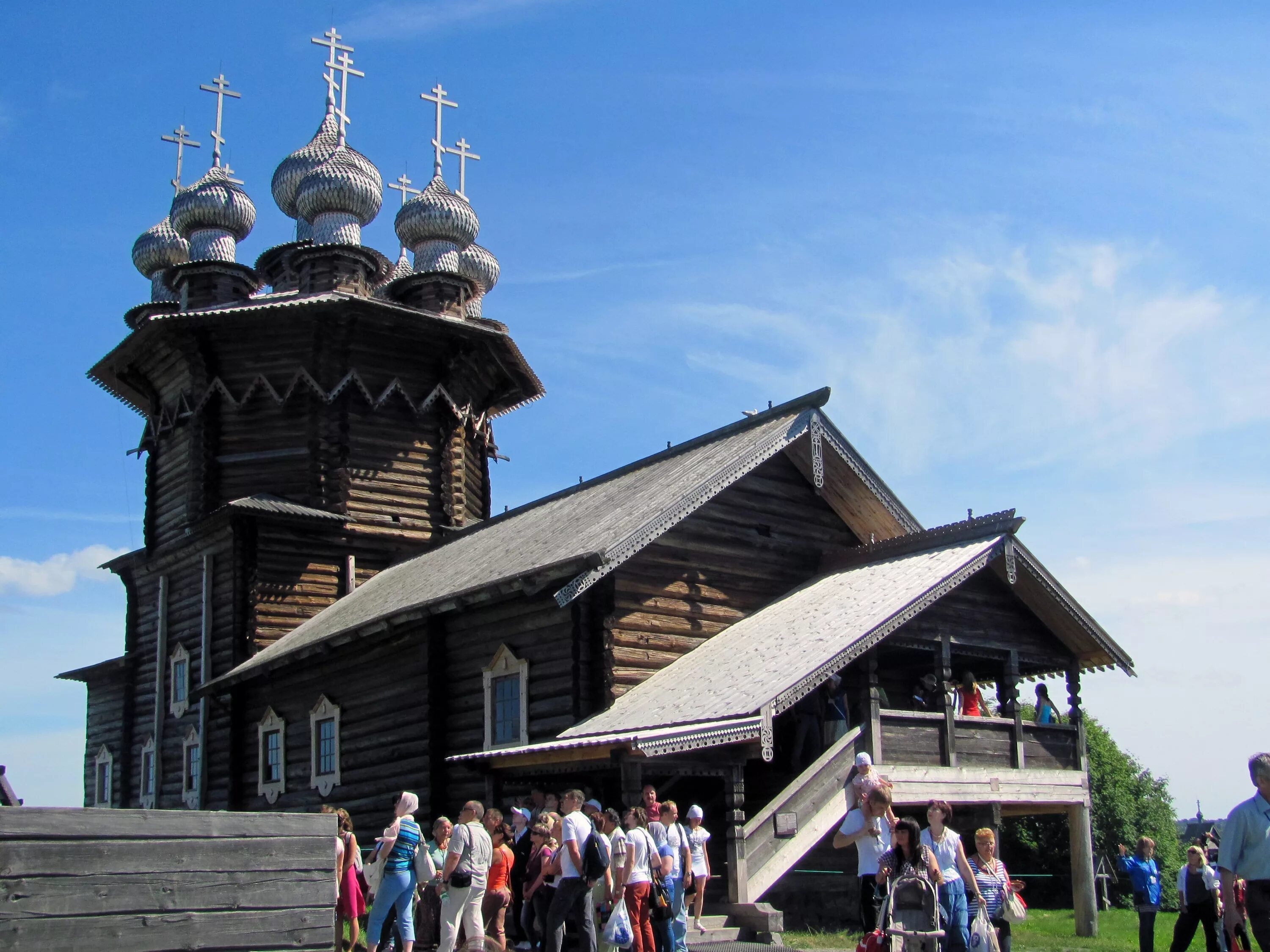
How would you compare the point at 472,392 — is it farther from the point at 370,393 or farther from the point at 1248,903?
the point at 1248,903

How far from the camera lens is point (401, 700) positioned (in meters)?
20.1

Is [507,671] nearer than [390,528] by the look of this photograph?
Yes

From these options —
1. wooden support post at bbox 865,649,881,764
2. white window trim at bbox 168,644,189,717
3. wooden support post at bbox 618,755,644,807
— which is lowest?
wooden support post at bbox 618,755,644,807

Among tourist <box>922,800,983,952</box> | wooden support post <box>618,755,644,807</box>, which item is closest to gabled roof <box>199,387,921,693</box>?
wooden support post <box>618,755,644,807</box>

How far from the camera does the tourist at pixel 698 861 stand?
13.6m

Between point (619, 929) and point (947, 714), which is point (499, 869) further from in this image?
point (947, 714)

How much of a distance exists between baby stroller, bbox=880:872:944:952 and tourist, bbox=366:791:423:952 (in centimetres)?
443

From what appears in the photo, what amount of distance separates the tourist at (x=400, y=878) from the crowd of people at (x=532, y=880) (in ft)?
0.03

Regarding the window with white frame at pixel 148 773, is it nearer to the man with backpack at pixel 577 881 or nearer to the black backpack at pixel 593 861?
the man with backpack at pixel 577 881

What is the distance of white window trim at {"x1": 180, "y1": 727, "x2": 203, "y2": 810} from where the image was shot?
25.0m

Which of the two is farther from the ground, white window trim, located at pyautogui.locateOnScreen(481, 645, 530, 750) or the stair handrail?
white window trim, located at pyautogui.locateOnScreen(481, 645, 530, 750)

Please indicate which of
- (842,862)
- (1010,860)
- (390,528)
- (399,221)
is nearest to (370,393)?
(390,528)

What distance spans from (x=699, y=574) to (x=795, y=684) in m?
4.48

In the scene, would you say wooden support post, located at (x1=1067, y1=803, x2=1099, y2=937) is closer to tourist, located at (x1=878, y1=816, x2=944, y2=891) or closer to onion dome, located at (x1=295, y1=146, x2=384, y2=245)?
tourist, located at (x1=878, y1=816, x2=944, y2=891)
